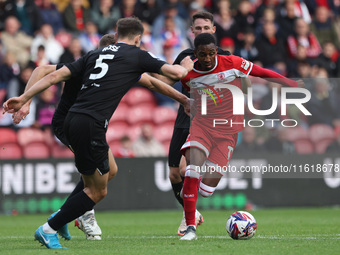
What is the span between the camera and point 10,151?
13.4 m

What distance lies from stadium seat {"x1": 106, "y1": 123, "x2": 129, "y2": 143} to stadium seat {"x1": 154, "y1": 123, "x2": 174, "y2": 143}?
640 millimetres

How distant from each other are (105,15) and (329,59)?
5.48m

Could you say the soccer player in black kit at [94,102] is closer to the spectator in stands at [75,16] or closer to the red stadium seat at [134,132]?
the red stadium seat at [134,132]

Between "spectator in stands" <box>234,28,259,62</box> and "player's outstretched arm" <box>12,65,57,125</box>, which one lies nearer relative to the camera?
"player's outstretched arm" <box>12,65,57,125</box>

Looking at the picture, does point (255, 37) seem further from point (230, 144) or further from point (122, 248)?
point (122, 248)

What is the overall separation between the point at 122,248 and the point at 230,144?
231 cm

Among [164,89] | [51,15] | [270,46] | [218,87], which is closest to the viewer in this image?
[164,89]

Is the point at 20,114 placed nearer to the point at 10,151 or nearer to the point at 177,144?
the point at 177,144

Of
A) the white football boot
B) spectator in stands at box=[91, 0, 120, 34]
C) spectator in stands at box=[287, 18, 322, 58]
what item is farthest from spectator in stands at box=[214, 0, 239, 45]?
the white football boot

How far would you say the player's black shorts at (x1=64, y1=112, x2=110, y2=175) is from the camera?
22.1 ft

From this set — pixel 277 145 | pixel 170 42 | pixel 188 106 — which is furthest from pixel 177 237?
pixel 170 42

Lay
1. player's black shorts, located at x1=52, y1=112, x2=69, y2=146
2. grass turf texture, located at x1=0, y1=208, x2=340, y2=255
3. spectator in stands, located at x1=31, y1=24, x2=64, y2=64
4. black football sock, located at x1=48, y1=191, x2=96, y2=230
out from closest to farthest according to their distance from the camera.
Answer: grass turf texture, located at x1=0, y1=208, x2=340, y2=255 → black football sock, located at x1=48, y1=191, x2=96, y2=230 → player's black shorts, located at x1=52, y1=112, x2=69, y2=146 → spectator in stands, located at x1=31, y1=24, x2=64, y2=64

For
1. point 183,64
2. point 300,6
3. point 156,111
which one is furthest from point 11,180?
point 300,6

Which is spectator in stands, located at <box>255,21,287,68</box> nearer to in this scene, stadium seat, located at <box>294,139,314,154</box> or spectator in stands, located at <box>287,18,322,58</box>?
spectator in stands, located at <box>287,18,322,58</box>
